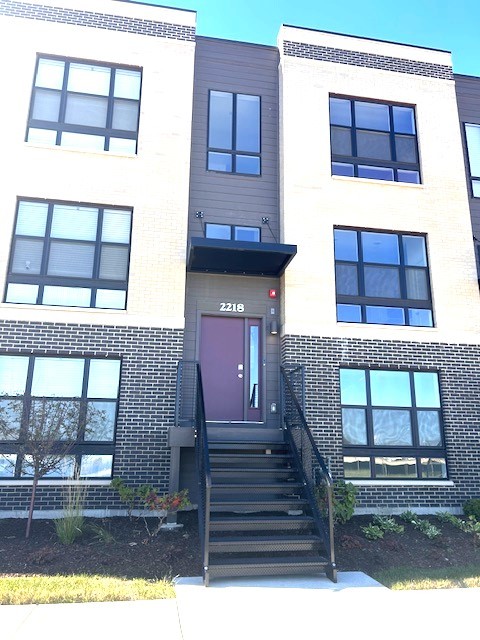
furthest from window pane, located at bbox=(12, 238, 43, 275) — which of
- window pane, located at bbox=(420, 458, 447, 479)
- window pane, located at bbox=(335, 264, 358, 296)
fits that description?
window pane, located at bbox=(420, 458, 447, 479)

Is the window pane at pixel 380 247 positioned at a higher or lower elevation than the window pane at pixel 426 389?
higher

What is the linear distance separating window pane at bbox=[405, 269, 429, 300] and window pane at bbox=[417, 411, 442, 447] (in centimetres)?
250

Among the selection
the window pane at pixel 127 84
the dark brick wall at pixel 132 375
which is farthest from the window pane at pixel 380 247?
the window pane at pixel 127 84

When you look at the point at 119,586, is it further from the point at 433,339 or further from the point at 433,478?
the point at 433,339

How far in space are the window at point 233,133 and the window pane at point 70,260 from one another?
3.31 metres

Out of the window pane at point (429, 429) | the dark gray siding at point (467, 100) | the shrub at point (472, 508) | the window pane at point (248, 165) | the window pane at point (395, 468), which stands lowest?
the shrub at point (472, 508)

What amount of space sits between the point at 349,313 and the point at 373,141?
4262mm

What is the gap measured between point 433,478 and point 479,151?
26.1 feet

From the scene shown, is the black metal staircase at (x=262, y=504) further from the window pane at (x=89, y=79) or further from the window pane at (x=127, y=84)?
the window pane at (x=89, y=79)

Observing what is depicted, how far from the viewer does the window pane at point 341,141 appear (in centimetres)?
1117

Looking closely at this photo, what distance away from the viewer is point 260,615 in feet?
15.8

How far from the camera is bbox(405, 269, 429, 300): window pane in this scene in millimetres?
10656

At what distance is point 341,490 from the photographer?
8.56m

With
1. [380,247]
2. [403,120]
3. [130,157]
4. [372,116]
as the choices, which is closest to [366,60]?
[372,116]
